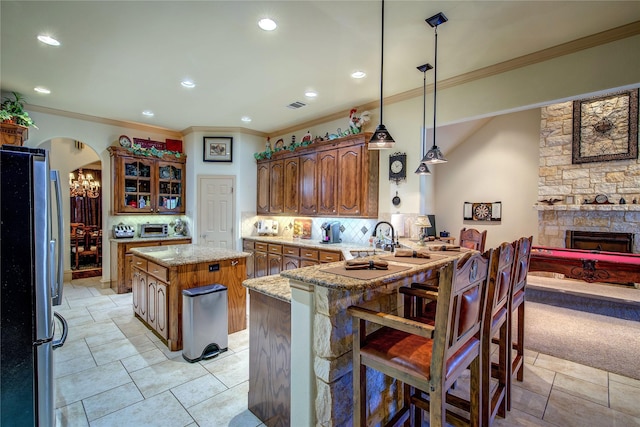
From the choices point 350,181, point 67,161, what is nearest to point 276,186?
point 350,181

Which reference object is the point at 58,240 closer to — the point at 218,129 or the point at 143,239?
the point at 143,239

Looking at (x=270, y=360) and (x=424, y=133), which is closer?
(x=270, y=360)

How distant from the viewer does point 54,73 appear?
341 cm

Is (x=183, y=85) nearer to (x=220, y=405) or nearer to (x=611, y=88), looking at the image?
(x=220, y=405)

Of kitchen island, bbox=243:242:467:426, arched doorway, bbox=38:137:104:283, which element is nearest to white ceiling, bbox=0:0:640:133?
arched doorway, bbox=38:137:104:283

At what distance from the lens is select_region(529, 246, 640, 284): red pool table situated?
10.9 ft

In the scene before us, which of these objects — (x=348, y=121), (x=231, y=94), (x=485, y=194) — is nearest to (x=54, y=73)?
(x=231, y=94)

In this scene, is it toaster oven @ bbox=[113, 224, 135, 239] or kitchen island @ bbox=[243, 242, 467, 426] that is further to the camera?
toaster oven @ bbox=[113, 224, 135, 239]

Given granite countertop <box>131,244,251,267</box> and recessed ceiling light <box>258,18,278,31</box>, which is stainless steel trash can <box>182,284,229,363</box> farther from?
recessed ceiling light <box>258,18,278,31</box>

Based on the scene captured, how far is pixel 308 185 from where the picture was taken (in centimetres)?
500

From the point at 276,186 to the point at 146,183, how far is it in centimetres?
247

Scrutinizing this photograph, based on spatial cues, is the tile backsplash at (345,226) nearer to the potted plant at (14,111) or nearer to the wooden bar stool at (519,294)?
the wooden bar stool at (519,294)

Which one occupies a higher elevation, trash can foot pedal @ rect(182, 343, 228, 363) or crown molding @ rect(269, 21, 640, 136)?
crown molding @ rect(269, 21, 640, 136)

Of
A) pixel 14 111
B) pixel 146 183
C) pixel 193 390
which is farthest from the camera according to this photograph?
pixel 146 183
